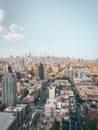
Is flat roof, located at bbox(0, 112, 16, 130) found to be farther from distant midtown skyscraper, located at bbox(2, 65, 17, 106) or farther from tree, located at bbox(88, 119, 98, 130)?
distant midtown skyscraper, located at bbox(2, 65, 17, 106)

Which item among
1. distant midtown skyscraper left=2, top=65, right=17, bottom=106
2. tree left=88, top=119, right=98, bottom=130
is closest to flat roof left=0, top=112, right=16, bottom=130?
tree left=88, top=119, right=98, bottom=130

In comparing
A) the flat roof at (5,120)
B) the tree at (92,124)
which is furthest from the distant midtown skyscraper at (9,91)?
the tree at (92,124)

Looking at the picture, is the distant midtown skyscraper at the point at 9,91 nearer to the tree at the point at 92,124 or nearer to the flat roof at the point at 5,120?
the flat roof at the point at 5,120

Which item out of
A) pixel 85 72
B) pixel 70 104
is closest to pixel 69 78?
pixel 85 72

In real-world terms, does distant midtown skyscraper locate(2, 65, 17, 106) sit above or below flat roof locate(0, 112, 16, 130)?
above

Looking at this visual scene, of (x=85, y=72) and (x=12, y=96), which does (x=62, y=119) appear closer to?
(x=12, y=96)

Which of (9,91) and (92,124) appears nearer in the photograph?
(92,124)

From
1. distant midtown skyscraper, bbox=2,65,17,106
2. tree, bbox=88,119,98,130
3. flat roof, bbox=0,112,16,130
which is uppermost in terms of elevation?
distant midtown skyscraper, bbox=2,65,17,106

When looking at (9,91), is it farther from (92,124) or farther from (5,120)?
(92,124)

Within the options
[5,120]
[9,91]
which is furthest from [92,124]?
[9,91]

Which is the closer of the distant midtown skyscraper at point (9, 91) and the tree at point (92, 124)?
the tree at point (92, 124)

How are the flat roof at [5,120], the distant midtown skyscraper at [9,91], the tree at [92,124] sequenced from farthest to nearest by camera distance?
the distant midtown skyscraper at [9,91]
the tree at [92,124]
the flat roof at [5,120]
